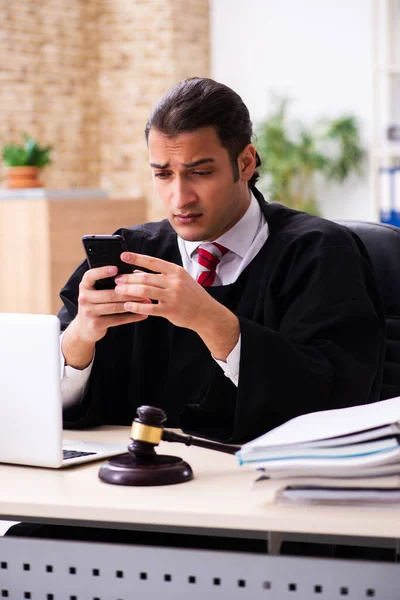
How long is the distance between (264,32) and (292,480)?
6021 millimetres

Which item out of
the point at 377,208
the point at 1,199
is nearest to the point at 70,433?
the point at 1,199

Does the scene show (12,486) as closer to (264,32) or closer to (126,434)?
(126,434)

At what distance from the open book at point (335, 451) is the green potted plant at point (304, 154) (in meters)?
5.23

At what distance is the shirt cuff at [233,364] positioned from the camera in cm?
163

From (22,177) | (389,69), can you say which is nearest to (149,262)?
(22,177)

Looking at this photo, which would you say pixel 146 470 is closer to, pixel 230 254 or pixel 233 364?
pixel 233 364

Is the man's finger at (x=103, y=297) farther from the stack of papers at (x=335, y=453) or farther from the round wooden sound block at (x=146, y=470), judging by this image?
the stack of papers at (x=335, y=453)

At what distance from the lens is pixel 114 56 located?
735cm

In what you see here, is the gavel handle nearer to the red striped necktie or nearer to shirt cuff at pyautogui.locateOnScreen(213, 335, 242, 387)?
shirt cuff at pyautogui.locateOnScreen(213, 335, 242, 387)

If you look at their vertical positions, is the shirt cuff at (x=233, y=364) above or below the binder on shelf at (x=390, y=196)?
below

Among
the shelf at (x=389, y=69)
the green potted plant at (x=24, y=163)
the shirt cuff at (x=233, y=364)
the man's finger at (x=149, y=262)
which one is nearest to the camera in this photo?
the man's finger at (x=149, y=262)

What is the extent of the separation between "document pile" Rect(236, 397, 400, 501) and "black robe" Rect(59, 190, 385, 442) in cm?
36

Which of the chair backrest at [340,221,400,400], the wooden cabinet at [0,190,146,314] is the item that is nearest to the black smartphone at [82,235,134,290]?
the chair backrest at [340,221,400,400]

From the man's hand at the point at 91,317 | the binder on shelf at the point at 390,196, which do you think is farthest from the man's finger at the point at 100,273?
the binder on shelf at the point at 390,196
